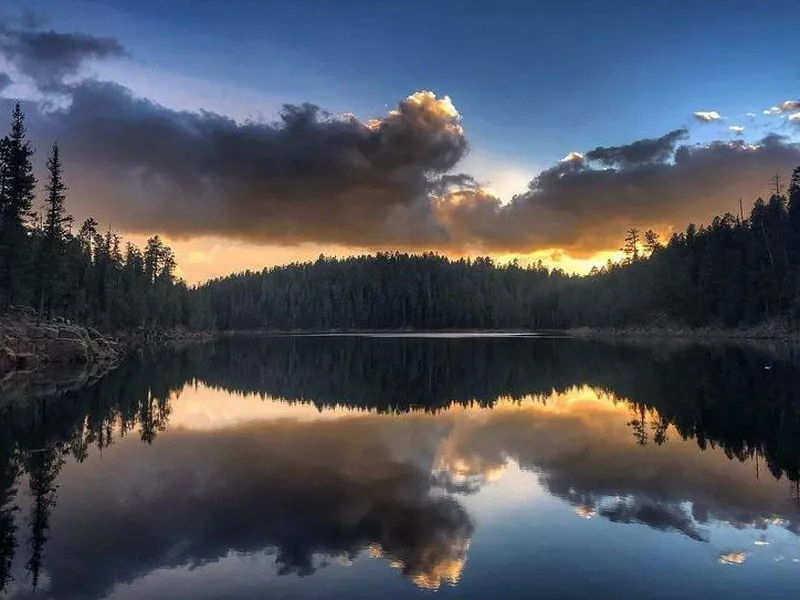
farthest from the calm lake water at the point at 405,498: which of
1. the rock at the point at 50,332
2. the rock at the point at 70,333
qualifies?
the rock at the point at 70,333

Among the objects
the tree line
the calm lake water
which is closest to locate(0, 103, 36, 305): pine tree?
the tree line

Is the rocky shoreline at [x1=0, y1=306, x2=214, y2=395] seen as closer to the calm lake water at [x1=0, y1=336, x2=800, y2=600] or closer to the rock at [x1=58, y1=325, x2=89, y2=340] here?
the rock at [x1=58, y1=325, x2=89, y2=340]

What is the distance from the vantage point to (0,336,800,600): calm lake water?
36.3 ft

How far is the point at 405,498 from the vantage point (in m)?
16.0

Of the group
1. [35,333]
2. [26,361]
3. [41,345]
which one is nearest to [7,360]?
[26,361]

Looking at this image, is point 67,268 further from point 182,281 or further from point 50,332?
point 182,281

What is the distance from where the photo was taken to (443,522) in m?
14.0

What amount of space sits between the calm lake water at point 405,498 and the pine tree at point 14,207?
1298 inches

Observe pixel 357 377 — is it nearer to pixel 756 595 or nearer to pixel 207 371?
pixel 207 371

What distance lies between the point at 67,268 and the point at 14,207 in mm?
12753

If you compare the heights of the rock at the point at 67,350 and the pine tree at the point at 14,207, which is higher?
the pine tree at the point at 14,207

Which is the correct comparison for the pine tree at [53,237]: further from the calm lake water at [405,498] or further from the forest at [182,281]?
the calm lake water at [405,498]

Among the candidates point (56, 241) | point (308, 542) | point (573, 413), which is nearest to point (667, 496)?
point (308, 542)

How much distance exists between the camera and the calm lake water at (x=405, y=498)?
1108 centimetres
